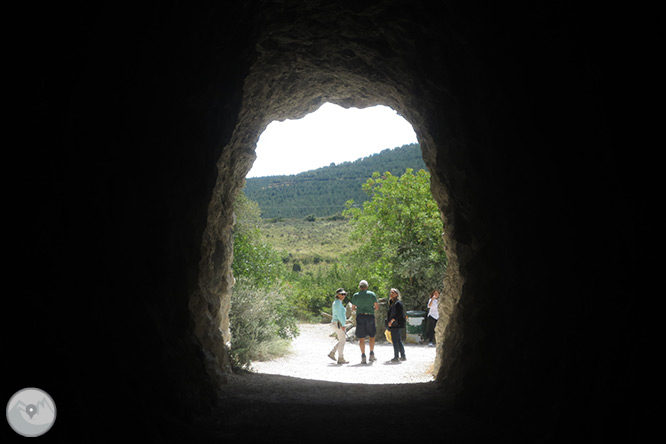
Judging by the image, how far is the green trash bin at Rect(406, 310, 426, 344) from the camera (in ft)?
53.0

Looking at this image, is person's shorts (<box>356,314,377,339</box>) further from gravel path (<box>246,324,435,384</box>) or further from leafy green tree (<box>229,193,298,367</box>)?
leafy green tree (<box>229,193,298,367</box>)

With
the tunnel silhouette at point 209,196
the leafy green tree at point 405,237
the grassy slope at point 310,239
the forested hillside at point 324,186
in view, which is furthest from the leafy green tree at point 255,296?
the forested hillside at point 324,186

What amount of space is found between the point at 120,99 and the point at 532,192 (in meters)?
3.69

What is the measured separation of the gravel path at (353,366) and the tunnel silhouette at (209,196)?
3.49 metres

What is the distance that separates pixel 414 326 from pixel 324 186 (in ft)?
256

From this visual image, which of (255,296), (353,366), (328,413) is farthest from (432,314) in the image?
(328,413)

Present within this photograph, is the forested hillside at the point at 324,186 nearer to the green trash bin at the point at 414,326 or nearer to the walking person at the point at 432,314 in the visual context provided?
the green trash bin at the point at 414,326

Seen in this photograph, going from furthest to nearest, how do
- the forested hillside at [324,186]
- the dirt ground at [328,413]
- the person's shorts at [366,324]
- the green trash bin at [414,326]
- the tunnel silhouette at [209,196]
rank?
1. the forested hillside at [324,186]
2. the green trash bin at [414,326]
3. the person's shorts at [366,324]
4. the dirt ground at [328,413]
5. the tunnel silhouette at [209,196]

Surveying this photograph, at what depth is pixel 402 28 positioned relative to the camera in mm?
6547

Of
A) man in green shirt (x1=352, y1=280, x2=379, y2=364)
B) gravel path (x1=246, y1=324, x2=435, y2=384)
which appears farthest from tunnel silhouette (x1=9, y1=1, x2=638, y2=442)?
man in green shirt (x1=352, y1=280, x2=379, y2=364)

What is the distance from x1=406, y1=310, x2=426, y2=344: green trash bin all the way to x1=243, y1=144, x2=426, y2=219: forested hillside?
60.6 metres

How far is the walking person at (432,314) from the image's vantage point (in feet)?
47.8

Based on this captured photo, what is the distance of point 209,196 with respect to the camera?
20.1 ft

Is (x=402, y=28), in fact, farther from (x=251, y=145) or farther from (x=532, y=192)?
(x=251, y=145)
